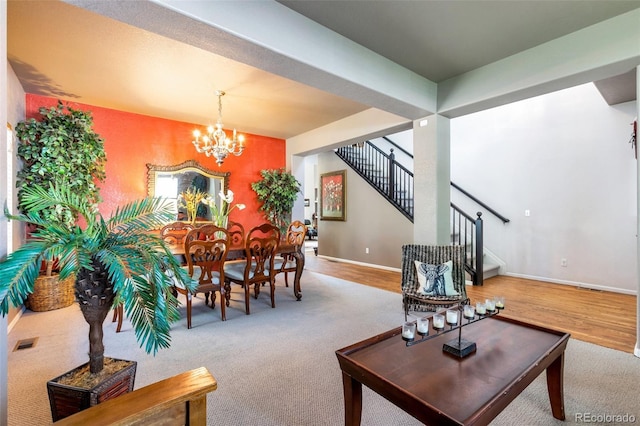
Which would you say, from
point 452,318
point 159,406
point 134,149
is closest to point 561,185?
point 452,318

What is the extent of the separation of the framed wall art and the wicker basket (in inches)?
199

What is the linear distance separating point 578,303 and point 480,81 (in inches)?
121

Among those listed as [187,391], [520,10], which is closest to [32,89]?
[187,391]

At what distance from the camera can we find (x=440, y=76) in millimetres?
3566

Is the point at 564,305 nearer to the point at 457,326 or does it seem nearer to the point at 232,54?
the point at 457,326

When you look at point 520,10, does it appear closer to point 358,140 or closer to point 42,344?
point 358,140

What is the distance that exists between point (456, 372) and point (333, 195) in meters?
6.02

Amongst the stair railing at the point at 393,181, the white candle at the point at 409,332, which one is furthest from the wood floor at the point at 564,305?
the white candle at the point at 409,332

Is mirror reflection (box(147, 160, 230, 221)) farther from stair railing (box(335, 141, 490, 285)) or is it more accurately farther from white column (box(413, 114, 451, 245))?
white column (box(413, 114, 451, 245))

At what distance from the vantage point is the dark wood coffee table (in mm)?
1210

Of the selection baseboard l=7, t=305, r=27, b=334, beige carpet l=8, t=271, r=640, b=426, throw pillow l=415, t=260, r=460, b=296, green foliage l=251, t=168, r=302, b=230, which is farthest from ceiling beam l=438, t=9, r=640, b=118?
baseboard l=7, t=305, r=27, b=334

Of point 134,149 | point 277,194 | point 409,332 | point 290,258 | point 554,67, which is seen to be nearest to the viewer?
point 409,332

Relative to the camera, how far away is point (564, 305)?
3748mm

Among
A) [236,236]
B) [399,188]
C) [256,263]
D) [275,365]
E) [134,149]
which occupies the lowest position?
[275,365]
